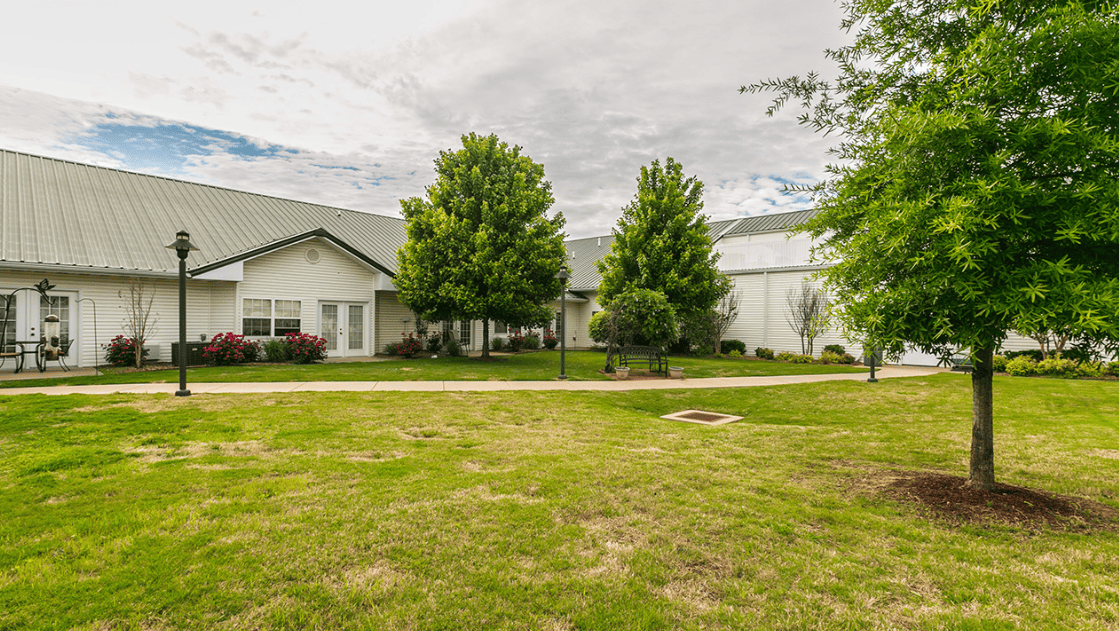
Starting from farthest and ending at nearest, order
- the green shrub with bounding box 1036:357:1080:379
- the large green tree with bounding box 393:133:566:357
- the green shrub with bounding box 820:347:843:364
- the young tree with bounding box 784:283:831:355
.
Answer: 1. the young tree with bounding box 784:283:831:355
2. the green shrub with bounding box 820:347:843:364
3. the large green tree with bounding box 393:133:566:357
4. the green shrub with bounding box 1036:357:1080:379

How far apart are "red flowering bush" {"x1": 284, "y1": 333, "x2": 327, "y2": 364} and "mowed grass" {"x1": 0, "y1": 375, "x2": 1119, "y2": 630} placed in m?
9.54

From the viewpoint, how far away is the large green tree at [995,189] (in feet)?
11.9

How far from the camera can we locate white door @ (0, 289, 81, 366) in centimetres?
1384

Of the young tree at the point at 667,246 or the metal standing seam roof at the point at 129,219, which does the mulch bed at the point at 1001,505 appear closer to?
the young tree at the point at 667,246

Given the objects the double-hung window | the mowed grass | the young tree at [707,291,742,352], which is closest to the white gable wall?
the double-hung window

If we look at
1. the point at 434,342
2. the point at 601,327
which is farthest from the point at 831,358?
the point at 434,342

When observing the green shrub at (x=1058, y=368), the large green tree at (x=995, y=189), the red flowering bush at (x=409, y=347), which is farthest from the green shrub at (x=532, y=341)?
the large green tree at (x=995, y=189)

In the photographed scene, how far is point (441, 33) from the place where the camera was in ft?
39.9

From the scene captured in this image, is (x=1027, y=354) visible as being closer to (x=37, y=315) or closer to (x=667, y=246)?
(x=667, y=246)

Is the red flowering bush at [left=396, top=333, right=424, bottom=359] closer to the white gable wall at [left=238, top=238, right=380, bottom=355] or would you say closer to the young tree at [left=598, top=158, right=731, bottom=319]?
the white gable wall at [left=238, top=238, right=380, bottom=355]

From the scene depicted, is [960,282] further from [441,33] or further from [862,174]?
[441,33]

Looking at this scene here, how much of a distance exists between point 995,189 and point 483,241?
A: 578 inches

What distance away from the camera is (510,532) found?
390 cm

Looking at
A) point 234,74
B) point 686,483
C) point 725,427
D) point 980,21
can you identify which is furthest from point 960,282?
point 234,74
